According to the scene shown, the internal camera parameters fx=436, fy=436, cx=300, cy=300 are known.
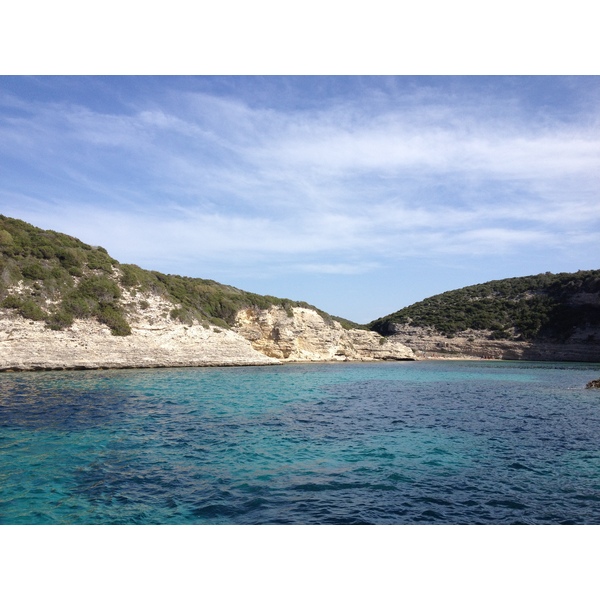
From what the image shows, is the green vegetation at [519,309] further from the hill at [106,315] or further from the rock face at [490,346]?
the hill at [106,315]

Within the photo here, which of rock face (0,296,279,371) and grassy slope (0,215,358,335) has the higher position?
grassy slope (0,215,358,335)

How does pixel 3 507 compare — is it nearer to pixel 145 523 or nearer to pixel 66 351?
pixel 145 523

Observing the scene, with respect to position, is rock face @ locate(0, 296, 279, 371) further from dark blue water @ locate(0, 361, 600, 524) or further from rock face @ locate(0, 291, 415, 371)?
dark blue water @ locate(0, 361, 600, 524)

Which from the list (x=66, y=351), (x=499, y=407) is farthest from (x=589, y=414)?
(x=66, y=351)

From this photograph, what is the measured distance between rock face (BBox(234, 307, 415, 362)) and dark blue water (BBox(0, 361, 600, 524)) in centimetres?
3178

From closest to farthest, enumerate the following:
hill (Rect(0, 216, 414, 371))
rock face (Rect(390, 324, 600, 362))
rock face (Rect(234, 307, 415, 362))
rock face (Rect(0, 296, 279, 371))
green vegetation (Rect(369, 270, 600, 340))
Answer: rock face (Rect(0, 296, 279, 371))
hill (Rect(0, 216, 414, 371))
rock face (Rect(234, 307, 415, 362))
rock face (Rect(390, 324, 600, 362))
green vegetation (Rect(369, 270, 600, 340))

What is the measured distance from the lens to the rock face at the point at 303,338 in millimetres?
49500

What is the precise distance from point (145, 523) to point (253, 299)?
4549 cm

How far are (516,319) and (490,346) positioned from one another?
277 inches

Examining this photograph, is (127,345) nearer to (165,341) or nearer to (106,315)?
(106,315)

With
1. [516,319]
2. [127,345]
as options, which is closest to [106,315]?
[127,345]

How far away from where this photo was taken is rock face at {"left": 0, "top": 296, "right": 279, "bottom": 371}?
27.4m

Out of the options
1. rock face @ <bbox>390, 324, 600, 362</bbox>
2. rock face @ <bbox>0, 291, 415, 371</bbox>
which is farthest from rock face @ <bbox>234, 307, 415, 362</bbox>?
rock face @ <bbox>390, 324, 600, 362</bbox>

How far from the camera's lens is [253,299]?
2013 inches
